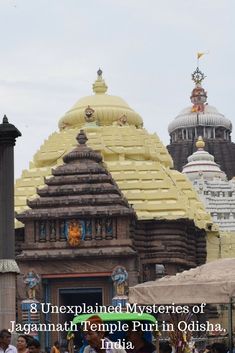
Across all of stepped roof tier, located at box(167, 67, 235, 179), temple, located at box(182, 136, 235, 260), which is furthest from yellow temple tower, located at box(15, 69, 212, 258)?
stepped roof tier, located at box(167, 67, 235, 179)

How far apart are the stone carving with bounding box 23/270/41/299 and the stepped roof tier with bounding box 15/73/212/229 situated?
17.4 feet

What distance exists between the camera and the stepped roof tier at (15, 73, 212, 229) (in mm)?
63844

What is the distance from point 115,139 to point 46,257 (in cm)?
1098

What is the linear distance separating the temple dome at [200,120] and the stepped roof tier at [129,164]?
50.6 meters

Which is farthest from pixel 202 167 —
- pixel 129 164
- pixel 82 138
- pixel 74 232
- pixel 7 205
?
pixel 7 205

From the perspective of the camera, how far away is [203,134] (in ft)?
406

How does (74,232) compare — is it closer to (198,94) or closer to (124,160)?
(124,160)

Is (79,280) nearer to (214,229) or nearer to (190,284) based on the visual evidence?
(214,229)

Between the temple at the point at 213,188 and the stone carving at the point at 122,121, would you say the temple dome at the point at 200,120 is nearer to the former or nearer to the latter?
the temple at the point at 213,188

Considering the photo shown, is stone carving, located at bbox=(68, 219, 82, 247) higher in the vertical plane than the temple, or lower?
lower

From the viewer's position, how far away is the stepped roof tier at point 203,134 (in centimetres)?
12194

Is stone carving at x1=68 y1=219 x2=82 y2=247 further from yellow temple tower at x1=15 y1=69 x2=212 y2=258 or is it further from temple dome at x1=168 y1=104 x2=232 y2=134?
temple dome at x1=168 y1=104 x2=232 y2=134

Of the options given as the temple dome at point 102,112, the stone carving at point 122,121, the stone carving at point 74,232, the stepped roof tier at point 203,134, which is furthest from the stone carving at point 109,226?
the stepped roof tier at point 203,134

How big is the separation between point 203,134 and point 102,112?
5251 cm
